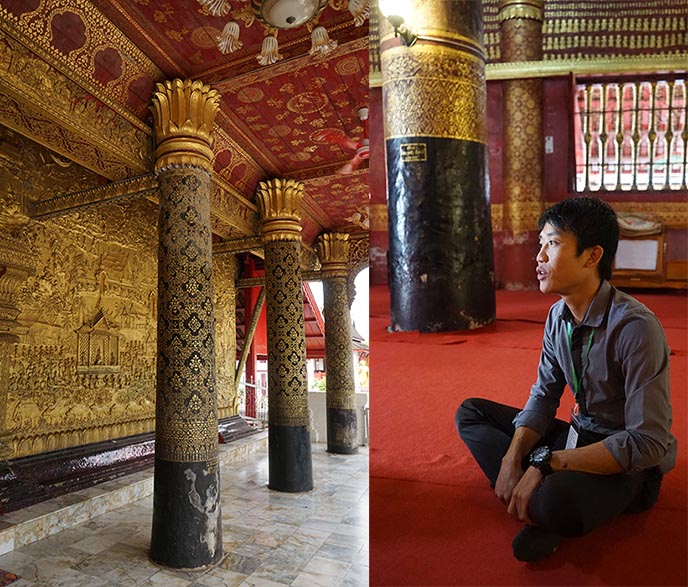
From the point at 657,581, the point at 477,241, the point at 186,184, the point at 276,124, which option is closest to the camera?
the point at 657,581

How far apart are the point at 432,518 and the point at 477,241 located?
507 millimetres

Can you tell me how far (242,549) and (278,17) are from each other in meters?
4.66

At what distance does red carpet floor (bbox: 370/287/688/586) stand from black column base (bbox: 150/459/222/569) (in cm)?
405

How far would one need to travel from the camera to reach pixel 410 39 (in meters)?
0.98

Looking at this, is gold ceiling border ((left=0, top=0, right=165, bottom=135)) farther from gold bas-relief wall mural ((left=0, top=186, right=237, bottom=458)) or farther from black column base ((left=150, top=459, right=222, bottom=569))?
black column base ((left=150, top=459, right=222, bottom=569))

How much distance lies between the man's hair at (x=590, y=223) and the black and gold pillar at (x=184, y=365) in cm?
425

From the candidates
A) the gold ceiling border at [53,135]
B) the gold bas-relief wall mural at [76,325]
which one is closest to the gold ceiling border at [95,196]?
the gold ceiling border at [53,135]

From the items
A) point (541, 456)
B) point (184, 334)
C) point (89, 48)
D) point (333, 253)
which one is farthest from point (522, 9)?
point (333, 253)

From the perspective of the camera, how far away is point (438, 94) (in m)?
0.97

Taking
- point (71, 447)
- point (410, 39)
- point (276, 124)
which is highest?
point (276, 124)

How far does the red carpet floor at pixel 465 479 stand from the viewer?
825 mm

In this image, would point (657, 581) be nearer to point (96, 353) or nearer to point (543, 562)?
point (543, 562)

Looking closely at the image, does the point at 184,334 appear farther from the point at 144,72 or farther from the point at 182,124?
the point at 144,72

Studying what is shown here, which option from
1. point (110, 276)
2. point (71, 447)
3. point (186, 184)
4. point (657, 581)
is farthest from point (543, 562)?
point (110, 276)
